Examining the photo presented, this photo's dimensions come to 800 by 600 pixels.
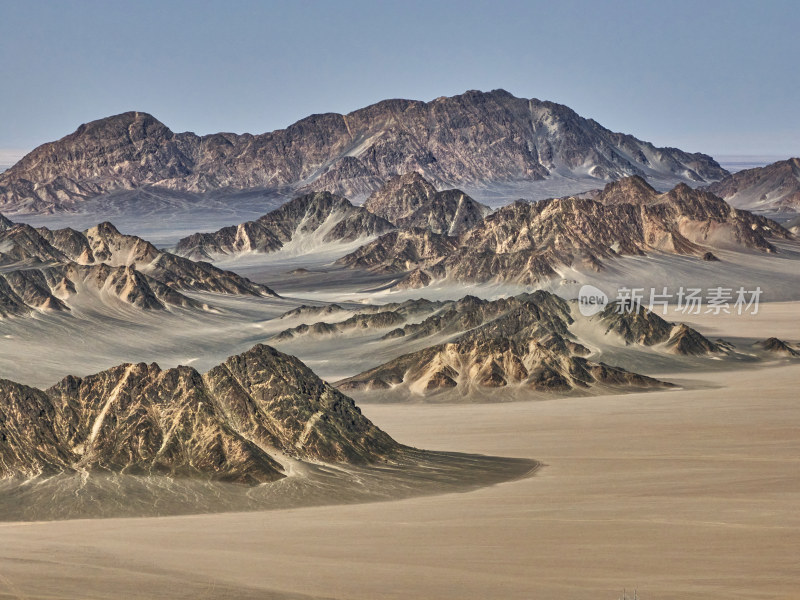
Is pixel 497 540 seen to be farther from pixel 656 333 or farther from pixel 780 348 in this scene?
pixel 780 348

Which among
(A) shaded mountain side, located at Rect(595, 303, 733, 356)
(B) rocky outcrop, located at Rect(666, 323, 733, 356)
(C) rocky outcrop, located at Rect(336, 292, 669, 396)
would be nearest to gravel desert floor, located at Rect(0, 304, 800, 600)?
(C) rocky outcrop, located at Rect(336, 292, 669, 396)

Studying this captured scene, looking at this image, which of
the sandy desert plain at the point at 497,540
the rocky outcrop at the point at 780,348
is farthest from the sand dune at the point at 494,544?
the rocky outcrop at the point at 780,348

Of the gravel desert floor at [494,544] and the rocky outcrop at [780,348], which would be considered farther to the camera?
the rocky outcrop at [780,348]

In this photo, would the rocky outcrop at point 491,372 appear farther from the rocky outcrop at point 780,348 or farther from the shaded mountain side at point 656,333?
the rocky outcrop at point 780,348

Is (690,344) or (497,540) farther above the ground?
(690,344)

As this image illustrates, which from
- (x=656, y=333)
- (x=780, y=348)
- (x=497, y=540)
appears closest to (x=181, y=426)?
(x=497, y=540)

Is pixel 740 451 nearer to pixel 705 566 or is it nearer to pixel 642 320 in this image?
pixel 705 566

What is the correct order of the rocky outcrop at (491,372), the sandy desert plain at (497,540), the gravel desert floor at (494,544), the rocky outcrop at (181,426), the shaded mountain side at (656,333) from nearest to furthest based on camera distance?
the gravel desert floor at (494,544), the sandy desert plain at (497,540), the rocky outcrop at (181,426), the rocky outcrop at (491,372), the shaded mountain side at (656,333)
